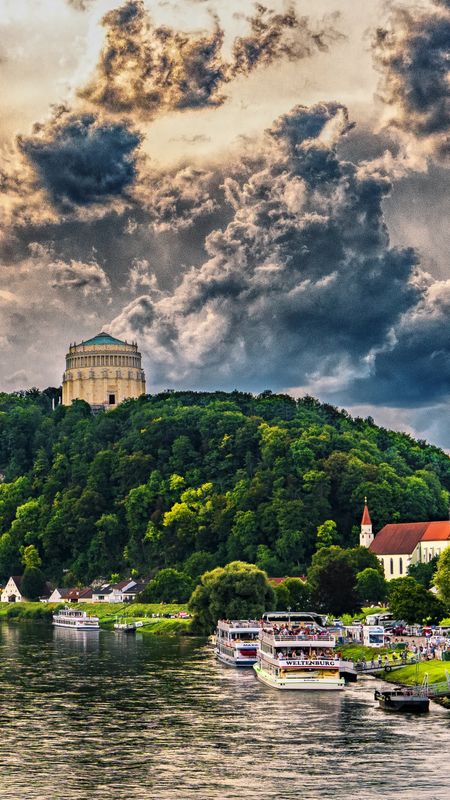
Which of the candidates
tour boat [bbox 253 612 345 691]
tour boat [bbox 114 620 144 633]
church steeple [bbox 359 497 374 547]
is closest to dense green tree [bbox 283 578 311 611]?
tour boat [bbox 114 620 144 633]

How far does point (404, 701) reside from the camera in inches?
3282

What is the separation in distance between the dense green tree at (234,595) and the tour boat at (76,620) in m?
31.1

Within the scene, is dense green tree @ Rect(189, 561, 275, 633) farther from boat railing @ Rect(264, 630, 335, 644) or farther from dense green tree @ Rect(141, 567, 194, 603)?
dense green tree @ Rect(141, 567, 194, 603)

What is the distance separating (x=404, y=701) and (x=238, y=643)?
32888 millimetres

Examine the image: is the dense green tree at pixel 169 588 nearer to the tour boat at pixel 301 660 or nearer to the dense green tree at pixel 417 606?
the dense green tree at pixel 417 606

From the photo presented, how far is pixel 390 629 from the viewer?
122 meters

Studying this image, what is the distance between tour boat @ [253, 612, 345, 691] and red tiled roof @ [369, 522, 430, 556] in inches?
3313

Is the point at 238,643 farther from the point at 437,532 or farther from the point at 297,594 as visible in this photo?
the point at 437,532

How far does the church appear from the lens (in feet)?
607

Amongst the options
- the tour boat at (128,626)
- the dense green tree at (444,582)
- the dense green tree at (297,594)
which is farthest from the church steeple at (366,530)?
the dense green tree at (444,582)

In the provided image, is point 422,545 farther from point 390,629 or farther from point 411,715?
point 411,715

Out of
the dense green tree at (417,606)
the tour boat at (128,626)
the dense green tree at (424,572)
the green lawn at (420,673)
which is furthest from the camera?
the tour boat at (128,626)

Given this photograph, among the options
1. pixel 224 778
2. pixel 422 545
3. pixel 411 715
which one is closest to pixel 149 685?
pixel 411 715

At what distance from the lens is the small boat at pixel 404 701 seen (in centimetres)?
8338
